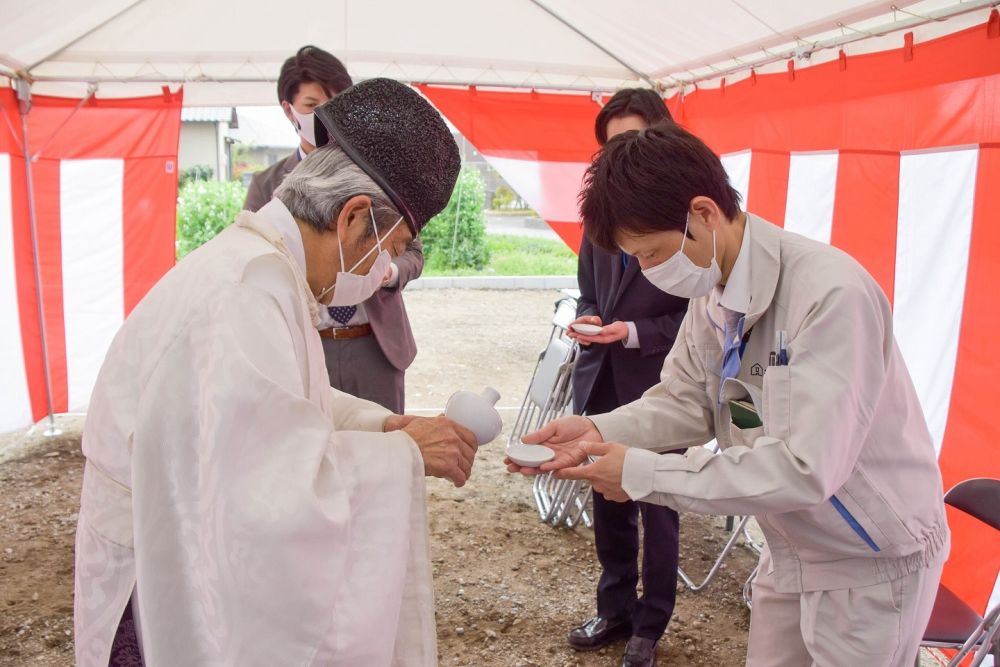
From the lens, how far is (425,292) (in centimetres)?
1327

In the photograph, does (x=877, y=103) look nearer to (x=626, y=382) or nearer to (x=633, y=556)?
(x=626, y=382)

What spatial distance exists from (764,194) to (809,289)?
2.83 m

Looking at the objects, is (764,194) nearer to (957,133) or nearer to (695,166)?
(957,133)

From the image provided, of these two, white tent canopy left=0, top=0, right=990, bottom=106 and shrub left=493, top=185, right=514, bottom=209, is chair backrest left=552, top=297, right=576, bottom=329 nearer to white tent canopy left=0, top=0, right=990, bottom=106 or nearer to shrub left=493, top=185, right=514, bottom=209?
white tent canopy left=0, top=0, right=990, bottom=106

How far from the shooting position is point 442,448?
150 centimetres

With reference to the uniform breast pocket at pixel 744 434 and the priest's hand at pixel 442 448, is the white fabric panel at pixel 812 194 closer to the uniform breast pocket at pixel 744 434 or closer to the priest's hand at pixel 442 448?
the uniform breast pocket at pixel 744 434

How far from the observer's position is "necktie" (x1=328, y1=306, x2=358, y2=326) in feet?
9.38

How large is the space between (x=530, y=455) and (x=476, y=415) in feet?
0.78

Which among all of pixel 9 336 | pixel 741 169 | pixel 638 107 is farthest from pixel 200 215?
pixel 638 107

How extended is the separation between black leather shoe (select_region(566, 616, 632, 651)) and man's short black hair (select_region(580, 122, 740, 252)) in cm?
200

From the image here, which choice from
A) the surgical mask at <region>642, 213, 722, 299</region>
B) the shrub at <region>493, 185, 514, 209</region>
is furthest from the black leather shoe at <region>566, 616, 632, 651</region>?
the shrub at <region>493, 185, 514, 209</region>

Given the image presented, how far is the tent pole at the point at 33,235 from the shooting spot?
4.68m

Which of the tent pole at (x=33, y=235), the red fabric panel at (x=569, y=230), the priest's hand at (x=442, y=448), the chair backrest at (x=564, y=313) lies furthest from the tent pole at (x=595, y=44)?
the priest's hand at (x=442, y=448)

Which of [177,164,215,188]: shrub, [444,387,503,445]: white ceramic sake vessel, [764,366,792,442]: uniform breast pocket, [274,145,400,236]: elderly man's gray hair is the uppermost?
[177,164,215,188]: shrub
